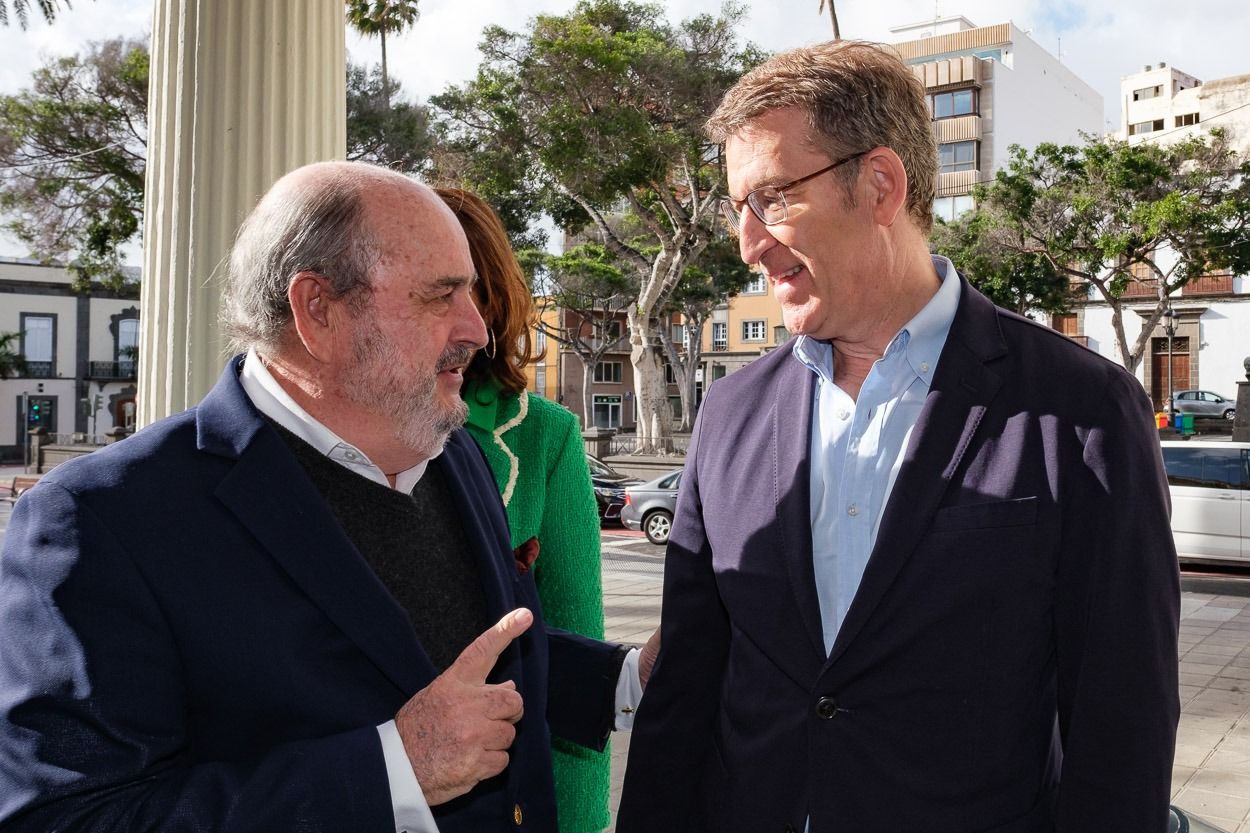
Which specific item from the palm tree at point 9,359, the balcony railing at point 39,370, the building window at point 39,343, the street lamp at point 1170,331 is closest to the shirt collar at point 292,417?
the street lamp at point 1170,331

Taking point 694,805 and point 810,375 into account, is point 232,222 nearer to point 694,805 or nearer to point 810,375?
point 810,375

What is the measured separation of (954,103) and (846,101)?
5142 centimetres

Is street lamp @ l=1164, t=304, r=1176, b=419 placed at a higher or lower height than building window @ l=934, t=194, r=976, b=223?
lower

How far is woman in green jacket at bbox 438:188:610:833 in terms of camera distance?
243cm

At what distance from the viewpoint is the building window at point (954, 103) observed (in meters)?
48.7

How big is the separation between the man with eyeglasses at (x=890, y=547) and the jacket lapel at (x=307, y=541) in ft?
1.87

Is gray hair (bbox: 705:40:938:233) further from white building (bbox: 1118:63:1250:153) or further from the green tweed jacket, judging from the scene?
white building (bbox: 1118:63:1250:153)

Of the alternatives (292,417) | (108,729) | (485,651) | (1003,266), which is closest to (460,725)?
(485,651)

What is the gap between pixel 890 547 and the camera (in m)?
1.67

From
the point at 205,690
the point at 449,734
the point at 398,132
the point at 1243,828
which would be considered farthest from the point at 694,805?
the point at 398,132

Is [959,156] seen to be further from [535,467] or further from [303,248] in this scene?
[303,248]

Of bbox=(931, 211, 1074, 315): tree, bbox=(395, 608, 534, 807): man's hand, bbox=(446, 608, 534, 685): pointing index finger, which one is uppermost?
bbox=(931, 211, 1074, 315): tree

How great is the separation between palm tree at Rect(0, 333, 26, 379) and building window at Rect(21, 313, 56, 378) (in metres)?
0.63

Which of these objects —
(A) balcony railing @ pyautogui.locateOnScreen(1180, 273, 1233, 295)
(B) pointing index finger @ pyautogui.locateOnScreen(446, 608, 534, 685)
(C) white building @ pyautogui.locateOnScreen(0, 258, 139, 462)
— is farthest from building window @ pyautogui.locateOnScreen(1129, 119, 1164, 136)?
(B) pointing index finger @ pyautogui.locateOnScreen(446, 608, 534, 685)
